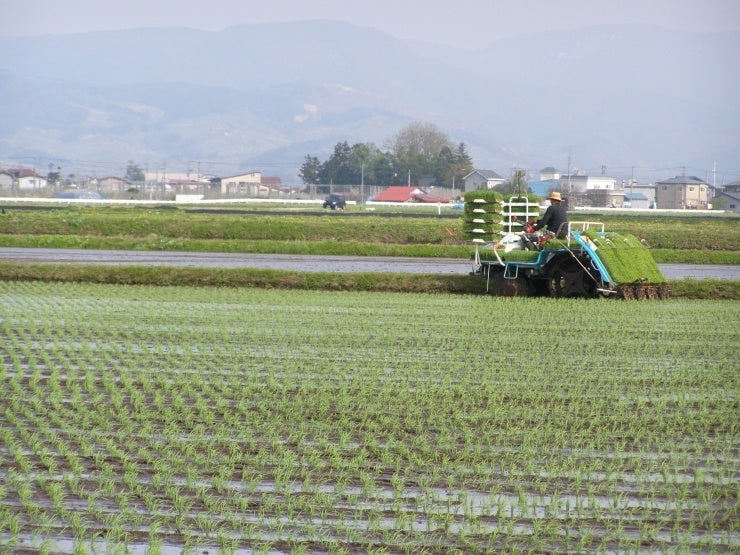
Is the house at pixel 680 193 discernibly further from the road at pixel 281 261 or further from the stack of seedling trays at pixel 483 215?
the stack of seedling trays at pixel 483 215

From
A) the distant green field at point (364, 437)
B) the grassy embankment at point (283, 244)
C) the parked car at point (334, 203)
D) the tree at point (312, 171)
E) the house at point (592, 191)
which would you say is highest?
the tree at point (312, 171)

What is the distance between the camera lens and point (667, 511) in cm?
627

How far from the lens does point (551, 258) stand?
18.1 meters

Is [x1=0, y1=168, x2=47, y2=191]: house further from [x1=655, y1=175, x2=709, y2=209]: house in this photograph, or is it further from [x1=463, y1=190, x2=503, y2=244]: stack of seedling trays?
[x1=463, y1=190, x2=503, y2=244]: stack of seedling trays

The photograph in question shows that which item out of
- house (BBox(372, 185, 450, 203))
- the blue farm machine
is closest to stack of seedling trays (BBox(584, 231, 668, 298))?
the blue farm machine

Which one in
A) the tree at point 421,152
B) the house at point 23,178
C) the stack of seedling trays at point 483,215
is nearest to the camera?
the stack of seedling trays at point 483,215

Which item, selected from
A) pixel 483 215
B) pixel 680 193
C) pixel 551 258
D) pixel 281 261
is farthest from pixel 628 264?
pixel 680 193

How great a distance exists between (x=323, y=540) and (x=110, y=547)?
3.42ft

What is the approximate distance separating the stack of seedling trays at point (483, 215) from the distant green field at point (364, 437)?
15.5 feet

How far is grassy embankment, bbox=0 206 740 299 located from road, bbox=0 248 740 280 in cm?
101

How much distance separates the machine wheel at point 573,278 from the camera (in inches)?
711

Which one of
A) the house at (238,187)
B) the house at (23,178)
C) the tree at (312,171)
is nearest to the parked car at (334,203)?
the house at (238,187)

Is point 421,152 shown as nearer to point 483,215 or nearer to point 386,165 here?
point 386,165

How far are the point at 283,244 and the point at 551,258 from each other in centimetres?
1442
